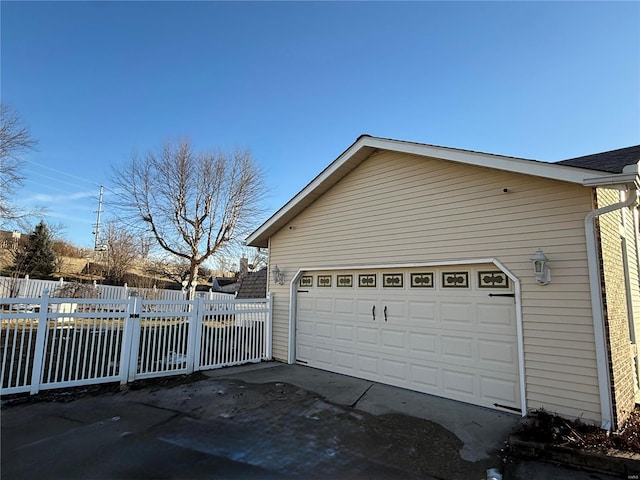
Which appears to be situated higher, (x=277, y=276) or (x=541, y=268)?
(x=541, y=268)

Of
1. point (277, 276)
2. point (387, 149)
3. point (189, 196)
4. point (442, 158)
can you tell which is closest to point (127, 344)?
point (277, 276)

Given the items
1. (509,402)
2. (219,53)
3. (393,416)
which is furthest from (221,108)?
(509,402)

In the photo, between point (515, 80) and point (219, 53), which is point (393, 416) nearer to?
point (515, 80)

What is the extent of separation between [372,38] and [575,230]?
5803 millimetres

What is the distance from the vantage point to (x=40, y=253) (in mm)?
22969

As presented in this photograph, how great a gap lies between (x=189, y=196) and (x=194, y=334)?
14.0 metres

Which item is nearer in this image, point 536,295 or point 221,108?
point 536,295

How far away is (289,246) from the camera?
28.0ft

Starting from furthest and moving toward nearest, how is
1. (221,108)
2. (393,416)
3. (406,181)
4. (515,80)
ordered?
(221,108) < (515,80) < (406,181) < (393,416)

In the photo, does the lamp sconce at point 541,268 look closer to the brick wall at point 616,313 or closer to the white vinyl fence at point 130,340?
the brick wall at point 616,313

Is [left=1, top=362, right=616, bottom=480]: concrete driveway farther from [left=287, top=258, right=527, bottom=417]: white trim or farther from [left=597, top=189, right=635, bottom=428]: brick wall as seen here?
[left=597, top=189, right=635, bottom=428]: brick wall

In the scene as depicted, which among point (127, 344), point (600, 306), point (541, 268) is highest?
point (541, 268)

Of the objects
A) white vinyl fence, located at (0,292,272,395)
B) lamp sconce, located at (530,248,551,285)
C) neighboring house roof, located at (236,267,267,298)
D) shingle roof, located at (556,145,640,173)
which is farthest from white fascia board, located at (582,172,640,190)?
neighboring house roof, located at (236,267,267,298)

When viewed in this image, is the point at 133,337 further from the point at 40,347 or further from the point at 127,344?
the point at 40,347
